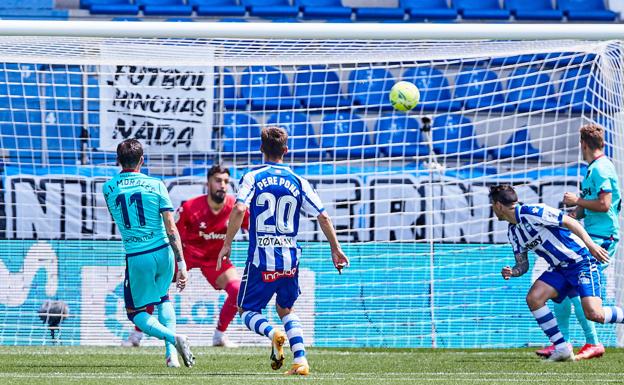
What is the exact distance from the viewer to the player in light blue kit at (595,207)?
889 cm

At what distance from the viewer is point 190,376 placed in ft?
22.9

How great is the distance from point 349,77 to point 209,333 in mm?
4843

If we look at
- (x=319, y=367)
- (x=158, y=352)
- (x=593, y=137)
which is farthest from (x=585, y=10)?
(x=319, y=367)

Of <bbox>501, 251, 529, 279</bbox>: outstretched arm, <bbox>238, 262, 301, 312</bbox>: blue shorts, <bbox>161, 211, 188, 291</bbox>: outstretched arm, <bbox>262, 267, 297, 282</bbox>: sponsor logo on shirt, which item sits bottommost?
<bbox>501, 251, 529, 279</bbox>: outstretched arm

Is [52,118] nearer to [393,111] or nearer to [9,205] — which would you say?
[9,205]

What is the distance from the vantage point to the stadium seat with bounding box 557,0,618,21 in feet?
53.3

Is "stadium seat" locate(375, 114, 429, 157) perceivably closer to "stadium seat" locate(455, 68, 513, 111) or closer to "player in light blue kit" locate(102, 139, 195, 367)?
"stadium seat" locate(455, 68, 513, 111)

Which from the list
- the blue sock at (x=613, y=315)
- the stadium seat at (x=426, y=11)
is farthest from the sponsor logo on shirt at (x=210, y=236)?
the stadium seat at (x=426, y=11)

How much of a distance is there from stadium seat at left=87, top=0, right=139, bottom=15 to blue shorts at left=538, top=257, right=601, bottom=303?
8596 millimetres

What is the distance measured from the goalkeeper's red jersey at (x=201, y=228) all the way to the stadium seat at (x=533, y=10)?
741 cm

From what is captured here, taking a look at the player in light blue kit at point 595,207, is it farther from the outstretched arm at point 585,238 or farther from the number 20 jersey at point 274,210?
the number 20 jersey at point 274,210

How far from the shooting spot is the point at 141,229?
7.79m

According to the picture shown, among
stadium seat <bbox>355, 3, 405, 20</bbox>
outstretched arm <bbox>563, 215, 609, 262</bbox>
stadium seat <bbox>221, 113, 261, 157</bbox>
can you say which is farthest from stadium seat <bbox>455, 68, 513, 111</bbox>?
outstretched arm <bbox>563, 215, 609, 262</bbox>

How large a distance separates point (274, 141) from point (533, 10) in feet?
33.0
